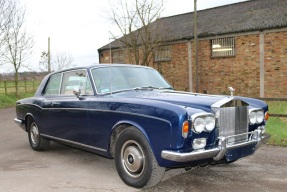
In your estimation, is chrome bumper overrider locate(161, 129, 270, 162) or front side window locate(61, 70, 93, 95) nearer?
chrome bumper overrider locate(161, 129, 270, 162)

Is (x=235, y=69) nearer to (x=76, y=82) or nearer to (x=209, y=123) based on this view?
(x=76, y=82)

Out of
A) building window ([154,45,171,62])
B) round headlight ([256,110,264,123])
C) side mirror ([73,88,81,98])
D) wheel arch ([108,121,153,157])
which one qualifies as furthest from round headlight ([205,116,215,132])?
building window ([154,45,171,62])

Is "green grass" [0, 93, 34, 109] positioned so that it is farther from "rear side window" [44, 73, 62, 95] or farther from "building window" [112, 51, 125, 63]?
"rear side window" [44, 73, 62, 95]

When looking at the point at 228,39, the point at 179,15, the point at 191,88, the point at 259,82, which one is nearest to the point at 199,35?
the point at 228,39

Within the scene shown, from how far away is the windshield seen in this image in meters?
5.00

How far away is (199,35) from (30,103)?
14.6 m

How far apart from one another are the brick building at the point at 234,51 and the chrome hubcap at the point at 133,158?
10.2 metres

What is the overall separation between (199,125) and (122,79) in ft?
6.08

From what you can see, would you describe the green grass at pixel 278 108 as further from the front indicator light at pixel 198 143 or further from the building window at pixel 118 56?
the building window at pixel 118 56

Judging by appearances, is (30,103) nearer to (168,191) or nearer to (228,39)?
(168,191)

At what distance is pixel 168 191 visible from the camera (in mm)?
4031

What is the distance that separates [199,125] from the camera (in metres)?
3.73

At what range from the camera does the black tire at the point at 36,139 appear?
21.1 feet

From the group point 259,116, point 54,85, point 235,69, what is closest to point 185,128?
point 259,116
